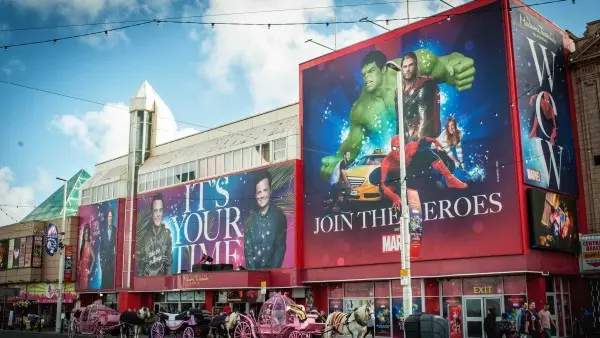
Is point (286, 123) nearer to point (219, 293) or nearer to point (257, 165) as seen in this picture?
point (257, 165)

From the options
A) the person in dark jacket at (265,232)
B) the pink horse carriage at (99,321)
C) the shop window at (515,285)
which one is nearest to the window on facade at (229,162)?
the person in dark jacket at (265,232)

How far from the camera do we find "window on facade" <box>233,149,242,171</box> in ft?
156

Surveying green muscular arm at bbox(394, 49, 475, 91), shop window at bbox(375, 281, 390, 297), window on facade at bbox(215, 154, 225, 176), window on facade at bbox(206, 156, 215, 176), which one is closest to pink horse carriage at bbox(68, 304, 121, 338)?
shop window at bbox(375, 281, 390, 297)

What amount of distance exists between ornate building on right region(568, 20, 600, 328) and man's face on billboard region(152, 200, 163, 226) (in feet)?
106

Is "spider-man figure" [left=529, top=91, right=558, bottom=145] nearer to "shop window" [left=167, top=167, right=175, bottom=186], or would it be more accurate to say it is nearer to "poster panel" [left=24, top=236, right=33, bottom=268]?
"shop window" [left=167, top=167, right=175, bottom=186]

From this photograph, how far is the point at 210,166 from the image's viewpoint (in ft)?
165

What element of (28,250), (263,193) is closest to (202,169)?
(263,193)

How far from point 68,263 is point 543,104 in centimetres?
4465

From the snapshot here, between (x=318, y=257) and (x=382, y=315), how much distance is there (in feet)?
18.3

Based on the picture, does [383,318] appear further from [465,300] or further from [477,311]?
[477,311]

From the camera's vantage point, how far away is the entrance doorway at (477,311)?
32219 mm

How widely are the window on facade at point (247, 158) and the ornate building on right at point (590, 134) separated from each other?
2159 cm

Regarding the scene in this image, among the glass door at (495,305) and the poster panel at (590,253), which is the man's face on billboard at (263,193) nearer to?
the glass door at (495,305)

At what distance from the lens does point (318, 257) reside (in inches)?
1594
